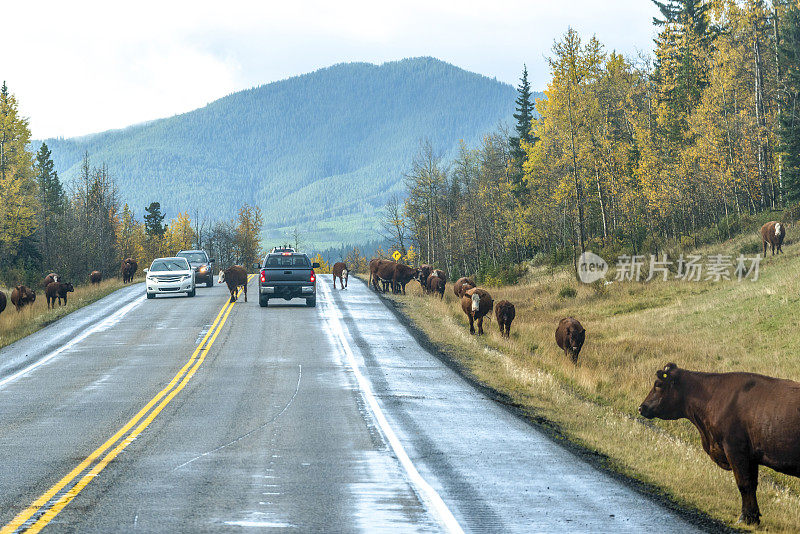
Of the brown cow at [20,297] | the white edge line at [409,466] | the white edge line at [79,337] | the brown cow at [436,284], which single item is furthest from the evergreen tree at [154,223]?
the white edge line at [409,466]

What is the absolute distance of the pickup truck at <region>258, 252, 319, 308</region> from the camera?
110 feet

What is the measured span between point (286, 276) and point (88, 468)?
23209 millimetres

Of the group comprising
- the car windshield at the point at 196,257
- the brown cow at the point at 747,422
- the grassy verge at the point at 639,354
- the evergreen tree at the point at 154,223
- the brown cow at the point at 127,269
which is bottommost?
the grassy verge at the point at 639,354

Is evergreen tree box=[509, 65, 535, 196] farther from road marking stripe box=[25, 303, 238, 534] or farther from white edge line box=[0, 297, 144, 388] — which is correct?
road marking stripe box=[25, 303, 238, 534]

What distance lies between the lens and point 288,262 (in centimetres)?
3409

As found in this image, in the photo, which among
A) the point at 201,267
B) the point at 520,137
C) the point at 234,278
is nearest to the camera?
the point at 234,278

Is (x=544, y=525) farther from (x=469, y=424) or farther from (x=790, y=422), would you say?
(x=469, y=424)

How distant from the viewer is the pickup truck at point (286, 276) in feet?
110

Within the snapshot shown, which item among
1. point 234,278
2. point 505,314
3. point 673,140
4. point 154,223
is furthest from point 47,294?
point 154,223

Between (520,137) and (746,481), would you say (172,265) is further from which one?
(520,137)

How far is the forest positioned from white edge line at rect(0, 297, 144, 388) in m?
25.7

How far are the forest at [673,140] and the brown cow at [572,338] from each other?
22790mm

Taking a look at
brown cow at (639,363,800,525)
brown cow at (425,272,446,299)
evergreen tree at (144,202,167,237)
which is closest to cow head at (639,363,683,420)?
brown cow at (639,363,800,525)

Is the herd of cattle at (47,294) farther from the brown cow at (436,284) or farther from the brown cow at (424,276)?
the brown cow at (436,284)
